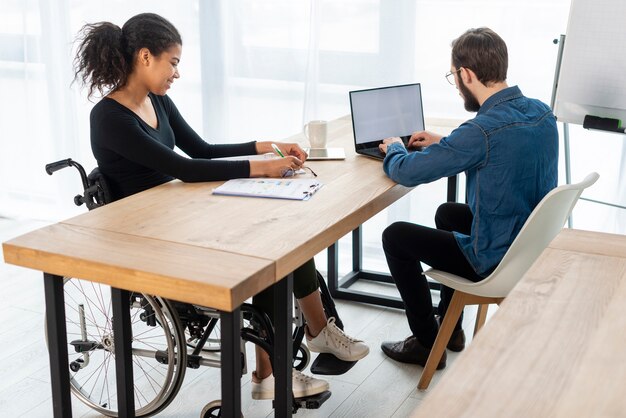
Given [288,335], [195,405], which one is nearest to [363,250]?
[195,405]

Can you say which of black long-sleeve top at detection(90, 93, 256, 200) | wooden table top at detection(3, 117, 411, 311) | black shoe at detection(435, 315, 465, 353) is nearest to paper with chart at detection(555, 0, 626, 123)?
black shoe at detection(435, 315, 465, 353)

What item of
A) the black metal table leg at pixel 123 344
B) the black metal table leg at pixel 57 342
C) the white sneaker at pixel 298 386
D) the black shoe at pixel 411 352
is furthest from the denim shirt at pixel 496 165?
the black metal table leg at pixel 57 342

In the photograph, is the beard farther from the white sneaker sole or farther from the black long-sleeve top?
the white sneaker sole

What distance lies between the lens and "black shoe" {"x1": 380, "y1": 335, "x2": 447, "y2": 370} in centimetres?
280

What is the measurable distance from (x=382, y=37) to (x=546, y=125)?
4.39 feet

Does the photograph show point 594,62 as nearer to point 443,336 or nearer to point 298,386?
point 443,336

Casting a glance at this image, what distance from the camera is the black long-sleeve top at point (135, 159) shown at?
231cm

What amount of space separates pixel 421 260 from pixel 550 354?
4.25ft

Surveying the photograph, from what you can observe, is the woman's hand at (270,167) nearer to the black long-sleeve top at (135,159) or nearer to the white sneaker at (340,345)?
the black long-sleeve top at (135,159)

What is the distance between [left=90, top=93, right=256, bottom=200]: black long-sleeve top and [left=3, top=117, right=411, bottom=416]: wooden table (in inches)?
2.1

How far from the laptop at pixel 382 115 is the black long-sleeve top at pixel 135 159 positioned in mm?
496

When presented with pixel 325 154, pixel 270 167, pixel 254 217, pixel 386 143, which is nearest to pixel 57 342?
pixel 254 217

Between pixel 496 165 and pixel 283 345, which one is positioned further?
pixel 496 165

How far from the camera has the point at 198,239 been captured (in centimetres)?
186
